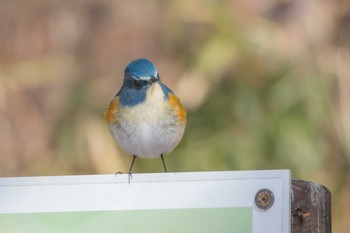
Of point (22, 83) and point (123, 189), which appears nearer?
point (123, 189)

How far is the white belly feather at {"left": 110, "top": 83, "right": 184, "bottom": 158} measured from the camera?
11.8ft

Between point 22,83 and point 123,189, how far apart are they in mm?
3128

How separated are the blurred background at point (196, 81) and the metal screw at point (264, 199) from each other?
2.41 m

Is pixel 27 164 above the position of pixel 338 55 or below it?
below

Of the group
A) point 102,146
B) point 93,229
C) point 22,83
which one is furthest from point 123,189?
point 22,83

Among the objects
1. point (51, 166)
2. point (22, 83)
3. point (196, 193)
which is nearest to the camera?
point (196, 193)

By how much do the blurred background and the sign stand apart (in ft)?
7.75

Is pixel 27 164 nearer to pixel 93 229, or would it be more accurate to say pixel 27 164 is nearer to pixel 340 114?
pixel 340 114

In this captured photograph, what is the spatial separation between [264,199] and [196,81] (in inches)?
110

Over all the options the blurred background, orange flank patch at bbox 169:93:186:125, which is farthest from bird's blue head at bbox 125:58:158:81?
the blurred background

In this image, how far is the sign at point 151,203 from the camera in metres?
2.69

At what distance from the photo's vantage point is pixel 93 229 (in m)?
2.76

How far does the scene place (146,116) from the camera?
3.60 meters

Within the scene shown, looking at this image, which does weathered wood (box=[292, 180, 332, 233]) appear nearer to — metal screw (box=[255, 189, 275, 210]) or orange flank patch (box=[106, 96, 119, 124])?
metal screw (box=[255, 189, 275, 210])
